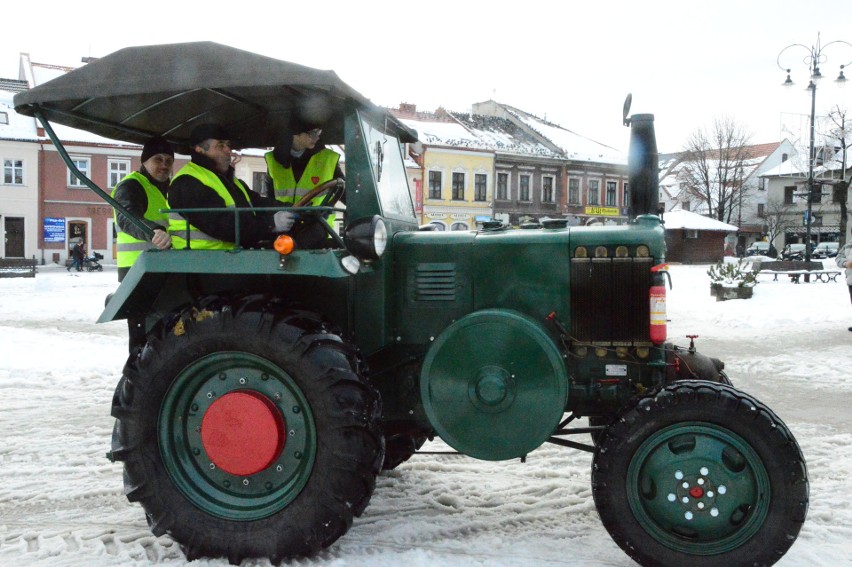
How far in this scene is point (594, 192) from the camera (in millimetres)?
50125

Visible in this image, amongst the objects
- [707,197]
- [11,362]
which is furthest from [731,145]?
[11,362]

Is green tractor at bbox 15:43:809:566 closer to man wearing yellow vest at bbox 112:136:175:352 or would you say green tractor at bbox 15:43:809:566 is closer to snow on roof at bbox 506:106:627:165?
man wearing yellow vest at bbox 112:136:175:352

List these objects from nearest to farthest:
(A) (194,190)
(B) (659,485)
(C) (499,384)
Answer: (B) (659,485) → (C) (499,384) → (A) (194,190)

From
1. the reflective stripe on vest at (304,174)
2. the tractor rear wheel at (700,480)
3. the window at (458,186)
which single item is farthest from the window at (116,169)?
the tractor rear wheel at (700,480)

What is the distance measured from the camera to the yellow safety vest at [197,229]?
3.92 m

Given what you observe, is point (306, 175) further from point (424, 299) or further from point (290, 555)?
point (290, 555)

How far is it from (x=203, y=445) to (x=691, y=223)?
48.4 metres

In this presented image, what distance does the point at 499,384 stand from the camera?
3656 millimetres

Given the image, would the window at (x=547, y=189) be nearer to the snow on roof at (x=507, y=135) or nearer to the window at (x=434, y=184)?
the snow on roof at (x=507, y=135)

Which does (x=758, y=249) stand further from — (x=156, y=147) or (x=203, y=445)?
(x=203, y=445)

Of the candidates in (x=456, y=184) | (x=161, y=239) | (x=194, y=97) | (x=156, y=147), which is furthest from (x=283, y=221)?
(x=456, y=184)

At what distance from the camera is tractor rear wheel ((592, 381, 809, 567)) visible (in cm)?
326

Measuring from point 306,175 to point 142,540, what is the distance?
2.22 meters

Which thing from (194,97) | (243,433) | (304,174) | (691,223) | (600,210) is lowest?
(243,433)
